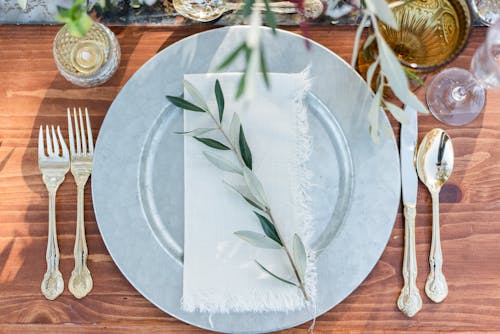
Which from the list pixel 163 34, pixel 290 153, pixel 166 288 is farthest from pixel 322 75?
pixel 166 288

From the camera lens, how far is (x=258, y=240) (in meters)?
0.55

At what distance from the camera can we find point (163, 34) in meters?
0.62

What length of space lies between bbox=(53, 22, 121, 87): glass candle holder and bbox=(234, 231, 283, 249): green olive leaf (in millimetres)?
252

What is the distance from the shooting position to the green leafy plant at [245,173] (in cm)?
55

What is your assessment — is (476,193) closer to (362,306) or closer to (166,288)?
(362,306)

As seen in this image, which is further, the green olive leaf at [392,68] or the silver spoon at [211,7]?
the silver spoon at [211,7]

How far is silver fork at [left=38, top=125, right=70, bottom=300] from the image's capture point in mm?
583

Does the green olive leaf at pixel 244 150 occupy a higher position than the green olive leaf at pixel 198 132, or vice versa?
the green olive leaf at pixel 198 132

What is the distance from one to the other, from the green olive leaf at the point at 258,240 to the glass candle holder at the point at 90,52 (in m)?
0.25

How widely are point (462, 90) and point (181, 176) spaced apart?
370mm

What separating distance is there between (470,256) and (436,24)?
29 cm

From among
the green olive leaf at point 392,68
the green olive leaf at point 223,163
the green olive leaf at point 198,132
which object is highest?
the green olive leaf at point 392,68

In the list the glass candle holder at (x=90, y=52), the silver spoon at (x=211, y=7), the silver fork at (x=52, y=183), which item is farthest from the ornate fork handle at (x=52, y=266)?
the silver spoon at (x=211, y=7)

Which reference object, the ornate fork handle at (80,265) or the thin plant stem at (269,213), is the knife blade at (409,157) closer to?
the thin plant stem at (269,213)
